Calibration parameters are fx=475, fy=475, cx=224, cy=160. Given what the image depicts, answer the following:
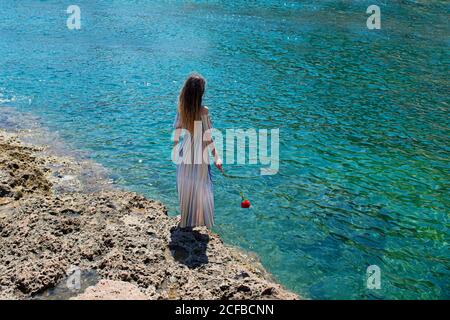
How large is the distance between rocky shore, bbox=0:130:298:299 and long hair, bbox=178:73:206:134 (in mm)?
1966

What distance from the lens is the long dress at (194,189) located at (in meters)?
8.13

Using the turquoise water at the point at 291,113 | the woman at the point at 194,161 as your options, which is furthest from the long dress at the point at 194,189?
the turquoise water at the point at 291,113

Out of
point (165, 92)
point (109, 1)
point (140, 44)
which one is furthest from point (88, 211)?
point (109, 1)

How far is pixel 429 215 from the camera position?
10.6m

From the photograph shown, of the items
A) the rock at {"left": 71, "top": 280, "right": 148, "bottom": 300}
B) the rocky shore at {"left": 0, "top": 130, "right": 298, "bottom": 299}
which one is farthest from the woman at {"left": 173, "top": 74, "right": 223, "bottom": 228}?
the rock at {"left": 71, "top": 280, "right": 148, "bottom": 300}

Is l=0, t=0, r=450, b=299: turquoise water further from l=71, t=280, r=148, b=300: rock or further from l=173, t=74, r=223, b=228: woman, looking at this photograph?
l=71, t=280, r=148, b=300: rock

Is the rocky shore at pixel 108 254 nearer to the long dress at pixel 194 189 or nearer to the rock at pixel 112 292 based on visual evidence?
the rock at pixel 112 292

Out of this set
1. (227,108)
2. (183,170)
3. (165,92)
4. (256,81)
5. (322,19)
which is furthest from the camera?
(322,19)

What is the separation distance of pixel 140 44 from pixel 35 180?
1649cm

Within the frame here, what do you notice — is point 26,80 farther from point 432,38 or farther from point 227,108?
point 432,38

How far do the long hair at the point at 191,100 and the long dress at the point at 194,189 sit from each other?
0.38 m

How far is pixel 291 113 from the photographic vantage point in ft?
54.1

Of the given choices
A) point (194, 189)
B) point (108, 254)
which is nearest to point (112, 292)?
point (108, 254)

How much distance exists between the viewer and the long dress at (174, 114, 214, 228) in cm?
813
